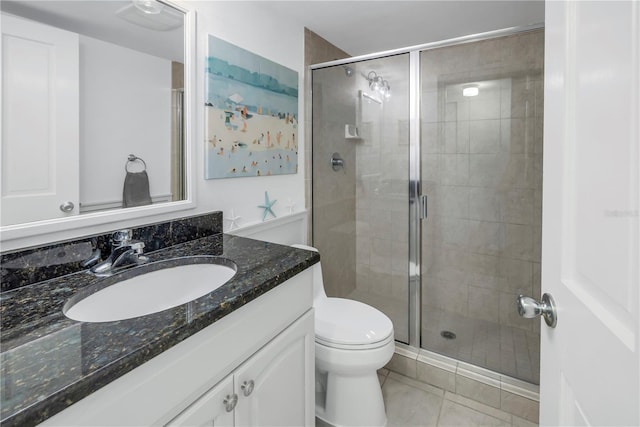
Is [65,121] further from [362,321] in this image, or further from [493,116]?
[493,116]

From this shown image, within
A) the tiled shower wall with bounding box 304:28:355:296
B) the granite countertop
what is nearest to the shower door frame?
the tiled shower wall with bounding box 304:28:355:296

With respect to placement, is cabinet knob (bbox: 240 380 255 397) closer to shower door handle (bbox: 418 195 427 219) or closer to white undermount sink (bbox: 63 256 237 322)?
white undermount sink (bbox: 63 256 237 322)

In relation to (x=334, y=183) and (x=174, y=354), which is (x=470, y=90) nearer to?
(x=334, y=183)

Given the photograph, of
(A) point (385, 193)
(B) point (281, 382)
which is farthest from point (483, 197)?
(B) point (281, 382)

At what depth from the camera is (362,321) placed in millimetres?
1639

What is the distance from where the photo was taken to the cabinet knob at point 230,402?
85 cm

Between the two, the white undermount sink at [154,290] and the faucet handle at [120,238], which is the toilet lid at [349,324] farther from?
the faucet handle at [120,238]

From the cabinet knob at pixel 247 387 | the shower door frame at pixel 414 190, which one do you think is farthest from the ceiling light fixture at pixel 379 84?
the cabinet knob at pixel 247 387

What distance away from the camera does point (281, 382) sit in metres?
1.08

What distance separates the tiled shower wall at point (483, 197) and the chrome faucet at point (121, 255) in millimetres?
1701

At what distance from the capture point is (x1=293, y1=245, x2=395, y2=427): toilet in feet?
4.83

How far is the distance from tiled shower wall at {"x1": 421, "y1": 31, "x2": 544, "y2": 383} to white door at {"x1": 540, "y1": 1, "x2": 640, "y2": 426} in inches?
57.6

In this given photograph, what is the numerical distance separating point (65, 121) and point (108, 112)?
0.48 feet

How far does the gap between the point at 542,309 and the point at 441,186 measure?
65.3 inches
